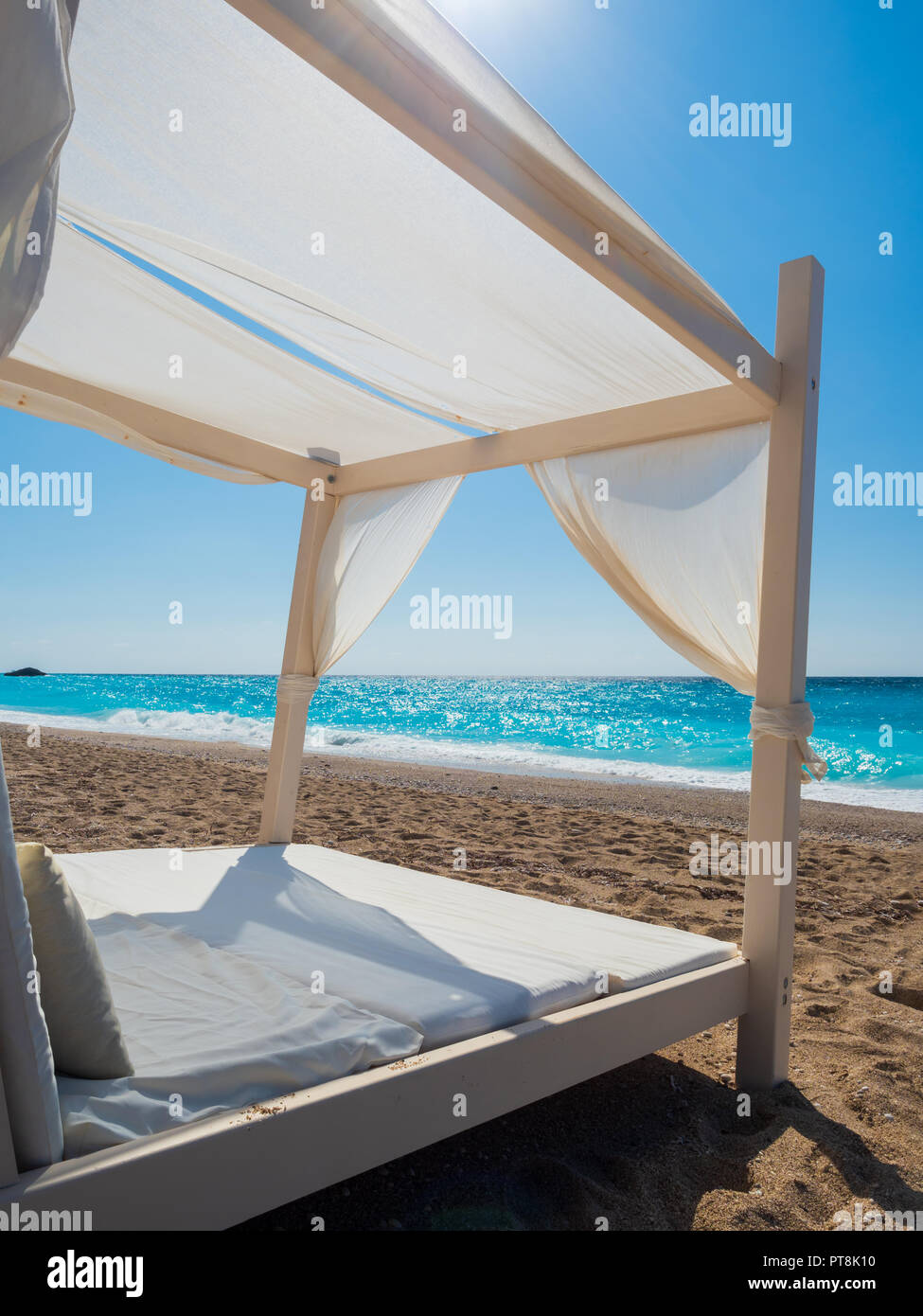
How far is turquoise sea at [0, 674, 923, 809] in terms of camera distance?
43.7ft

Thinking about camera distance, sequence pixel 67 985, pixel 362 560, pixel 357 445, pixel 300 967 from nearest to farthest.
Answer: pixel 67 985, pixel 300 967, pixel 357 445, pixel 362 560

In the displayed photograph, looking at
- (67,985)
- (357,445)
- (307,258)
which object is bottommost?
(67,985)

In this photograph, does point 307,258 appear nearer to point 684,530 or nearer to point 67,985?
point 684,530

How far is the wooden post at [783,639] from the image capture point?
2.43 metres

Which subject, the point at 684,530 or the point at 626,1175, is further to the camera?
the point at 684,530

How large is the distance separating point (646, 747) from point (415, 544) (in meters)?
14.0

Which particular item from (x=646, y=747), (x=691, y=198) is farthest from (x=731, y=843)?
(x=646, y=747)

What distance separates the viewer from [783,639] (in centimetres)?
247

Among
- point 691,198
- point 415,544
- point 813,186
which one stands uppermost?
point 813,186

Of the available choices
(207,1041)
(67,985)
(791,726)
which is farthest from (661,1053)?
(67,985)

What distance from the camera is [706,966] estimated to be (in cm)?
236

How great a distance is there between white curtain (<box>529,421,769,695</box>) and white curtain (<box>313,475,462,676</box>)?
760 mm

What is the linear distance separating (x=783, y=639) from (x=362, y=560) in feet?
6.31
